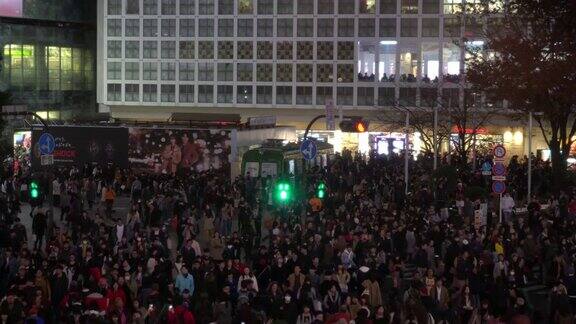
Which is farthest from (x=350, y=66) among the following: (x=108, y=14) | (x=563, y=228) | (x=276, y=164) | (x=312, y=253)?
(x=312, y=253)

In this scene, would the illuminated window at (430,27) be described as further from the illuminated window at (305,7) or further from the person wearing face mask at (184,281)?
the person wearing face mask at (184,281)

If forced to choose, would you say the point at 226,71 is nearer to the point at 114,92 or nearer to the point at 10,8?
the point at 114,92

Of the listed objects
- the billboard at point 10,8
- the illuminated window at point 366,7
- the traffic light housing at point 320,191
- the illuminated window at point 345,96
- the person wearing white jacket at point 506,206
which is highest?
the illuminated window at point 366,7

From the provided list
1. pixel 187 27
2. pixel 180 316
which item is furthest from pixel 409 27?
pixel 180 316

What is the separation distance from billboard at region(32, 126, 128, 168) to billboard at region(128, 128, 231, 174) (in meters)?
0.55

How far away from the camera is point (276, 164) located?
40750 millimetres

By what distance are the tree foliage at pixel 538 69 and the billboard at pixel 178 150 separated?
11782mm

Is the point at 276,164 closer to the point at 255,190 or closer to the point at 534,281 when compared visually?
the point at 255,190

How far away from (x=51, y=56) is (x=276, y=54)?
18823 millimetres

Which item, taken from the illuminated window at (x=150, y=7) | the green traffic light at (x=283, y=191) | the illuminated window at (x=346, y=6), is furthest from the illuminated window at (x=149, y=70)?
the green traffic light at (x=283, y=191)

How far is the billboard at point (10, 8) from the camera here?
225 ft

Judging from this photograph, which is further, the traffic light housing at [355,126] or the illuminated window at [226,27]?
the illuminated window at [226,27]

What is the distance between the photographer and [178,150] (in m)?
45.4

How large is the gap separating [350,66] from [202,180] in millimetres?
35028
